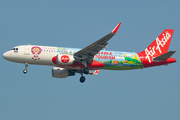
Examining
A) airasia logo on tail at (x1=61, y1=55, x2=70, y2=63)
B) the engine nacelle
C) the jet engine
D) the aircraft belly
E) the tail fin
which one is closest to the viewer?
the engine nacelle

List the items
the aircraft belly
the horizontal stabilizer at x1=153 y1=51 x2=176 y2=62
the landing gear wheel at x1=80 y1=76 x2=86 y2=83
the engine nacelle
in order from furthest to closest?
the landing gear wheel at x1=80 y1=76 x2=86 y2=83 < the aircraft belly < the horizontal stabilizer at x1=153 y1=51 x2=176 y2=62 < the engine nacelle

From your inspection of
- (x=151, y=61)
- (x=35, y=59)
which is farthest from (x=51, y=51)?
(x=151, y=61)

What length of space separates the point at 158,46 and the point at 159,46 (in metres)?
0.16

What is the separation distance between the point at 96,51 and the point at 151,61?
889cm

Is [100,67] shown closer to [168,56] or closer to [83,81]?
[83,81]

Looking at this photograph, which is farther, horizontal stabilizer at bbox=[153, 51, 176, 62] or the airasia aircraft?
horizontal stabilizer at bbox=[153, 51, 176, 62]

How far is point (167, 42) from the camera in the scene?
52750 millimetres

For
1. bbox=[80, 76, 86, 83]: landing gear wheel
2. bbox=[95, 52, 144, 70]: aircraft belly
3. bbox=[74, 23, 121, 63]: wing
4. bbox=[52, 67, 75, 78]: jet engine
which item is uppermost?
bbox=[74, 23, 121, 63]: wing

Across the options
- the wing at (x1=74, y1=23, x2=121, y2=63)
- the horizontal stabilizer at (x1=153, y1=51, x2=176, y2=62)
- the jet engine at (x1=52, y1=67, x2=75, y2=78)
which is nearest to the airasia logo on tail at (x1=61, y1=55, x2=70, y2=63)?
the wing at (x1=74, y1=23, x2=121, y2=63)

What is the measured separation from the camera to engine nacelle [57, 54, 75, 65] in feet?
150

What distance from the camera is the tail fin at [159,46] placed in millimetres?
51031

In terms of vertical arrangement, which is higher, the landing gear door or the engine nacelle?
the landing gear door

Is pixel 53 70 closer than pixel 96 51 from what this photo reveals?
No

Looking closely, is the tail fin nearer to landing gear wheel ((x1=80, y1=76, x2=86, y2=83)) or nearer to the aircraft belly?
the aircraft belly
